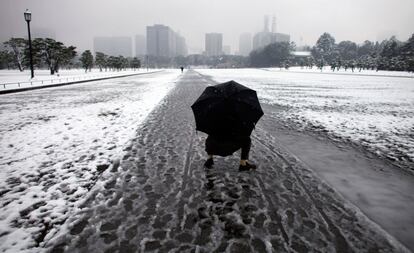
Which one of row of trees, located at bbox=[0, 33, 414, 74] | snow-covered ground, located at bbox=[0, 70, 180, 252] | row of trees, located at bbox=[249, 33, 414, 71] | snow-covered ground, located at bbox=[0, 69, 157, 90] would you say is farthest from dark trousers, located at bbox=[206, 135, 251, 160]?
row of trees, located at bbox=[249, 33, 414, 71]

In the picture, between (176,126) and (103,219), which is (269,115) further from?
(103,219)

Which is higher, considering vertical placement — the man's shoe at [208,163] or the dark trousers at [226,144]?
the dark trousers at [226,144]

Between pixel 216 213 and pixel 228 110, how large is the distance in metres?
1.65

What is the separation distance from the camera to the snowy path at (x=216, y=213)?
3.00 metres

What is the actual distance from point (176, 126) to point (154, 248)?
5.99 m

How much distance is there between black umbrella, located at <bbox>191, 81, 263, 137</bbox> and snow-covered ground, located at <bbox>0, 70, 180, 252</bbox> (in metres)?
2.28

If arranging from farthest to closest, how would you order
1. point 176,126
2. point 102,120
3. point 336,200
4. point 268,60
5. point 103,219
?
point 268,60 < point 102,120 < point 176,126 < point 336,200 < point 103,219

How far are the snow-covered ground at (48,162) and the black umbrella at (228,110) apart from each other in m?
2.28

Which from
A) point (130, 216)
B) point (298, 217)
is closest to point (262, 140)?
point (298, 217)

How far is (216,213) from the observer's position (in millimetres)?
3617

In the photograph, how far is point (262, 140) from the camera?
285 inches

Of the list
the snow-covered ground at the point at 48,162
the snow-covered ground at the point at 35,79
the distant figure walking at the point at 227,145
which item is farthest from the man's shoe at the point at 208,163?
the snow-covered ground at the point at 35,79

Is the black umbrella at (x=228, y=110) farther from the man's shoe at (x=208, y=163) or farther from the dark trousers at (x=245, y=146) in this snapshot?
the man's shoe at (x=208, y=163)

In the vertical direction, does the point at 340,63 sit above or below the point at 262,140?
above
